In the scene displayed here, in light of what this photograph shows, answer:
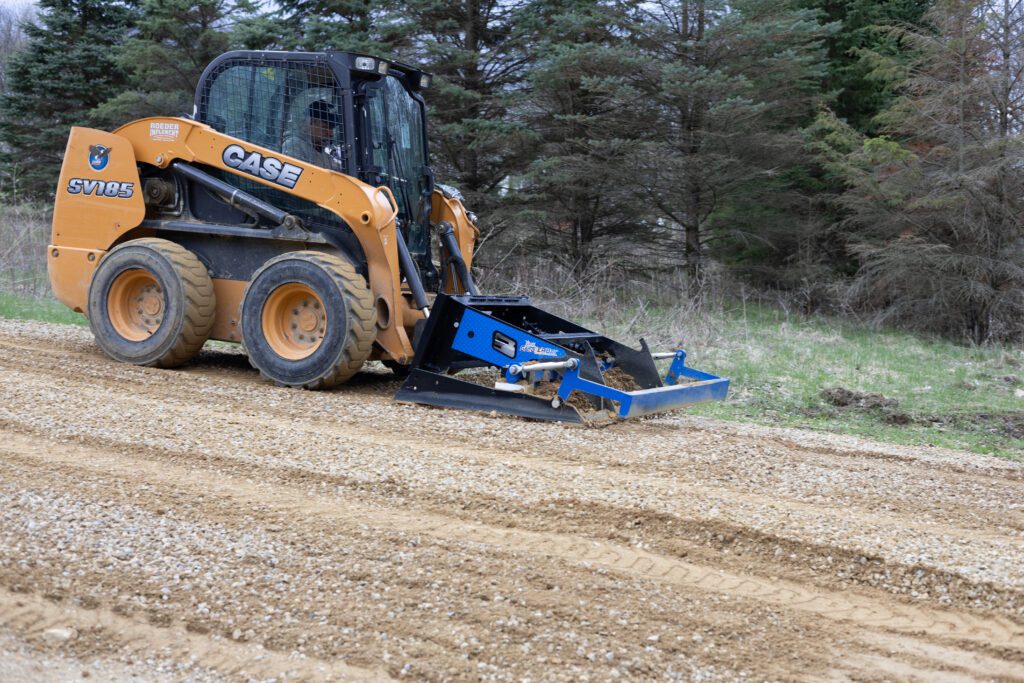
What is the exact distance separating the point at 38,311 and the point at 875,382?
996 centimetres

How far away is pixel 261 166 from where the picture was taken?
7691 mm

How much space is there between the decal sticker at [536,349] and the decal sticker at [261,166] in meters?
2.38

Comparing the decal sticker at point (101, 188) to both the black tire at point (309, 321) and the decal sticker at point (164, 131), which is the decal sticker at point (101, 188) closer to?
the decal sticker at point (164, 131)

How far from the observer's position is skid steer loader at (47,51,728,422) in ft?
22.7

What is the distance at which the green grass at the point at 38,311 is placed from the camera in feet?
37.3

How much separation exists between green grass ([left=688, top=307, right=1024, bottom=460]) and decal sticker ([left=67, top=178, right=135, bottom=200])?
5.24m

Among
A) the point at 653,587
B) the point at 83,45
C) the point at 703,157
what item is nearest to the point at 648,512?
the point at 653,587

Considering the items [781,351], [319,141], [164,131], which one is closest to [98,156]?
[164,131]

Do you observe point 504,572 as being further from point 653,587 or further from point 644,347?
point 644,347

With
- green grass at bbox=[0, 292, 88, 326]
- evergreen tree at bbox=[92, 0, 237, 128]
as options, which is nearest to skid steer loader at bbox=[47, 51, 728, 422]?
green grass at bbox=[0, 292, 88, 326]

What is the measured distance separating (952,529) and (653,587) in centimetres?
180

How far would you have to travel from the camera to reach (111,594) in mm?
3414

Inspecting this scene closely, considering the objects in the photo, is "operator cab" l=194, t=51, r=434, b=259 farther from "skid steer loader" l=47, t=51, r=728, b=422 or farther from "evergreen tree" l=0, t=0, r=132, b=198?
"evergreen tree" l=0, t=0, r=132, b=198

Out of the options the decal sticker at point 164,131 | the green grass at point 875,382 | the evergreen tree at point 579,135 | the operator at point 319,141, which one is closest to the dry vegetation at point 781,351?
the green grass at point 875,382
